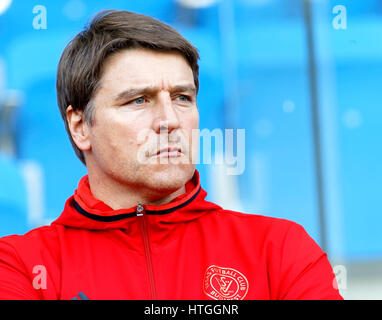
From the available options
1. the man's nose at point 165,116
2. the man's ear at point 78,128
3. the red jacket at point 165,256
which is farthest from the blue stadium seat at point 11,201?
the man's nose at point 165,116

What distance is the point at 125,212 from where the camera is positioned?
3.46 ft

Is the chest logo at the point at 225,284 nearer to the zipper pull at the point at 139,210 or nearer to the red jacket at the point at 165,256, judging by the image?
the red jacket at the point at 165,256

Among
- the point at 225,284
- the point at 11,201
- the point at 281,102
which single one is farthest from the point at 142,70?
the point at 281,102

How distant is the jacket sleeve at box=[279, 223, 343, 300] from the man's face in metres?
0.21

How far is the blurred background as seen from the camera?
244 centimetres

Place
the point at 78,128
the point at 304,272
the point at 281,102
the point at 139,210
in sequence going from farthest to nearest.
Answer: the point at 281,102
the point at 78,128
the point at 139,210
the point at 304,272

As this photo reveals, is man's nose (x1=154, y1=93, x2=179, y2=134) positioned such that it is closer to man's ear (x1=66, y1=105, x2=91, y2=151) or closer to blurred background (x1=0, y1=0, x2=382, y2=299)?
man's ear (x1=66, y1=105, x2=91, y2=151)

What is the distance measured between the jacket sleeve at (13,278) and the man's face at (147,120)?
222 mm

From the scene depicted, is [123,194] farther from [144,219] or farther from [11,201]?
[11,201]

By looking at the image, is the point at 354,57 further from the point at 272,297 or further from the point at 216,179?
the point at 272,297

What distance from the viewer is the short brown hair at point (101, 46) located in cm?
111

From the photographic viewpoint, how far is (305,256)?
987 millimetres

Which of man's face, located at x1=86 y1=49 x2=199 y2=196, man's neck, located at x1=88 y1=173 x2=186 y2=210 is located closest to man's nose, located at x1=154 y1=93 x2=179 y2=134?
man's face, located at x1=86 y1=49 x2=199 y2=196

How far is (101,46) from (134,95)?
12 centimetres
